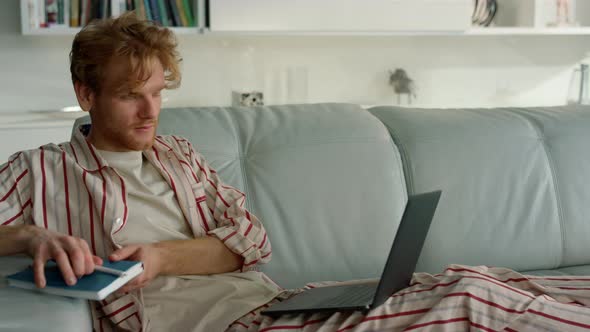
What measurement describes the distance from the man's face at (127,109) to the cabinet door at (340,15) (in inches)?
69.4

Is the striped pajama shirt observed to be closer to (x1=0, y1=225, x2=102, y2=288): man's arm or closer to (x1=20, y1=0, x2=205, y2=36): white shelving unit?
(x1=0, y1=225, x2=102, y2=288): man's arm

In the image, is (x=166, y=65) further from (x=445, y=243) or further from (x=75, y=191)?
(x=445, y=243)

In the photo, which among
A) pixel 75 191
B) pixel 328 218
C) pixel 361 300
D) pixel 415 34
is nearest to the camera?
pixel 361 300

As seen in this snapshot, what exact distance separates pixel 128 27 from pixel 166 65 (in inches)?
4.5

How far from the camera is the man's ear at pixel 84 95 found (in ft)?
5.74

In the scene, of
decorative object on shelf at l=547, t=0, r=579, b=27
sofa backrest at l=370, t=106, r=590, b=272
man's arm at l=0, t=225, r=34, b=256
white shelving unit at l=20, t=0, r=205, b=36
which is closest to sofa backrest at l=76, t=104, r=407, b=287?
sofa backrest at l=370, t=106, r=590, b=272

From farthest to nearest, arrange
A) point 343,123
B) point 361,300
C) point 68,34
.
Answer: point 68,34
point 343,123
point 361,300

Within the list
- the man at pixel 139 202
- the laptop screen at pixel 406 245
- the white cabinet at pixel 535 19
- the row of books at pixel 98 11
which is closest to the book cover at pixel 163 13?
the row of books at pixel 98 11

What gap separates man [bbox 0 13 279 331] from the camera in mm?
1604

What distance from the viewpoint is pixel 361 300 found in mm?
1486

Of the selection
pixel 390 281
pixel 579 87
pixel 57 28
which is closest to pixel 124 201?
pixel 390 281

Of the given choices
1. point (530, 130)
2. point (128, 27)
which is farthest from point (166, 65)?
point (530, 130)

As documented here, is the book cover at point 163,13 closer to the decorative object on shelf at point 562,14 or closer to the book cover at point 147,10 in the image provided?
the book cover at point 147,10

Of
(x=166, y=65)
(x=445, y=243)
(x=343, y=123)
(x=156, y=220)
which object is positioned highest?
(x=166, y=65)
